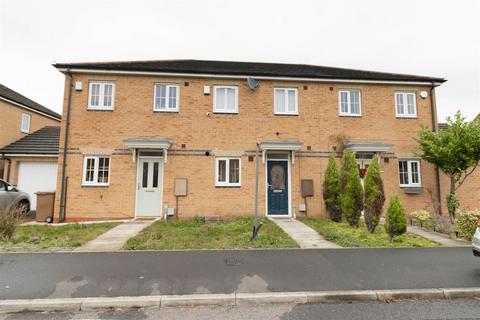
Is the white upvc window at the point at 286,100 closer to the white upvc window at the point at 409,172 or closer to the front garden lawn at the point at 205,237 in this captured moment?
the front garden lawn at the point at 205,237

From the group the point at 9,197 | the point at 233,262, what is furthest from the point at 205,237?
the point at 9,197

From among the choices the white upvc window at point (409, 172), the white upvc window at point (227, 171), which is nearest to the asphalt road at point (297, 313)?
the white upvc window at point (227, 171)

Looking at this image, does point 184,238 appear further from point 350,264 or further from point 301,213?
point 301,213

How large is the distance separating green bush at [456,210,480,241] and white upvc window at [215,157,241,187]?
772 cm

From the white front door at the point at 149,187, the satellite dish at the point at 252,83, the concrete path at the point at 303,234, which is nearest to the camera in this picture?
the concrete path at the point at 303,234

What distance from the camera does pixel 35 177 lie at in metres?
13.4

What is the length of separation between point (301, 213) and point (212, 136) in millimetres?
5198

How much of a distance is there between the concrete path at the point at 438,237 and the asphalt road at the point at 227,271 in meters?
0.89

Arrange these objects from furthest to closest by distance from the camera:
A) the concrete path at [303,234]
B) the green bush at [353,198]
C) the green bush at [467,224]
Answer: the green bush at [353,198] → the green bush at [467,224] → the concrete path at [303,234]

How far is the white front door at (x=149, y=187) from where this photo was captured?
35.9 feet

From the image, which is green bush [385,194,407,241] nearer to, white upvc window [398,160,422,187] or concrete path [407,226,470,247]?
concrete path [407,226,470,247]

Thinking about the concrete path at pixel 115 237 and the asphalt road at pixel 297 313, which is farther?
the concrete path at pixel 115 237

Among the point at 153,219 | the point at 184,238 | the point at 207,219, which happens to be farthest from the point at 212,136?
the point at 184,238

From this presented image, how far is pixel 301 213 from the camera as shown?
11.2 metres
